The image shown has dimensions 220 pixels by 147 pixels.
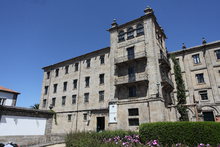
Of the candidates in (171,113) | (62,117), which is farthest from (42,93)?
(171,113)

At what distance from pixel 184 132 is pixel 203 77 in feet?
55.3

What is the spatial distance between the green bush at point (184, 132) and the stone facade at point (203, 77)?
1199 centimetres

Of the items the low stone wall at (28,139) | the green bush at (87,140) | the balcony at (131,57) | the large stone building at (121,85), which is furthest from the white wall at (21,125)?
the balcony at (131,57)

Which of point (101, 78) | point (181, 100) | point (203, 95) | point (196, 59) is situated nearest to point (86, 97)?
point (101, 78)

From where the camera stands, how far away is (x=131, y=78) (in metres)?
22.1

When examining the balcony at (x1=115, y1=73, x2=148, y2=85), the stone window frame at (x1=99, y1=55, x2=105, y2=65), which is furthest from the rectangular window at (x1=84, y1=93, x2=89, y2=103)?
the balcony at (x1=115, y1=73, x2=148, y2=85)

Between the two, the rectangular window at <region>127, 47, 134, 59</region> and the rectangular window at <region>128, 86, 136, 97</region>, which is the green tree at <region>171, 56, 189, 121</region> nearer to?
the rectangular window at <region>128, 86, 136, 97</region>

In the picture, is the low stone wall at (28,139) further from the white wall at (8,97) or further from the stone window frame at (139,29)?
the stone window frame at (139,29)

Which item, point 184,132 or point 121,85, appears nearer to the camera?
point 184,132

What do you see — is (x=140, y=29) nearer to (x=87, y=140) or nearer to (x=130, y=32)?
(x=130, y=32)

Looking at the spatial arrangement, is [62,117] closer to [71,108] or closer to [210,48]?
[71,108]

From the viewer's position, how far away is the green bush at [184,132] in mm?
10961

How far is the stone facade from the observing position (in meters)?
23.2

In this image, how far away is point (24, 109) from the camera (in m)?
17.4
